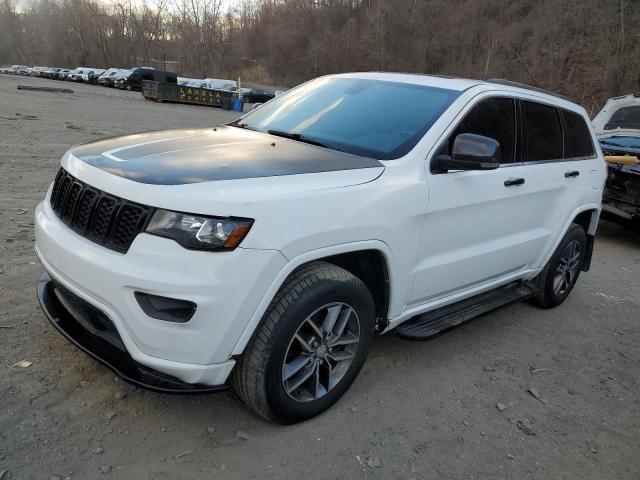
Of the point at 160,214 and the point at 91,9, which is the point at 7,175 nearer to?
the point at 160,214

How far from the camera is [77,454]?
8.13 feet

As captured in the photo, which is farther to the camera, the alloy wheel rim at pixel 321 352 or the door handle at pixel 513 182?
the door handle at pixel 513 182

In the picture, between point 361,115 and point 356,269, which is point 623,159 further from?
point 356,269

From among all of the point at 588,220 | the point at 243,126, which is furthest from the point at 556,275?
the point at 243,126

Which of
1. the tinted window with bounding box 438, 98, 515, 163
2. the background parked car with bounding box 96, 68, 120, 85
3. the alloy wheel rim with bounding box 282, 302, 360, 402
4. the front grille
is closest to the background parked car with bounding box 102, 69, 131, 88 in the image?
the background parked car with bounding box 96, 68, 120, 85

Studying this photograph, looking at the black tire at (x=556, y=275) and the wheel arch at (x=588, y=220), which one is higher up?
the wheel arch at (x=588, y=220)

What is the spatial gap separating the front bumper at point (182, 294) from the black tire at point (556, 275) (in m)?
3.15

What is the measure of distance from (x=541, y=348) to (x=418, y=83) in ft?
7.46

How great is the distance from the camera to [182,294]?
224 cm

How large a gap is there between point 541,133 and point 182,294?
10.5ft

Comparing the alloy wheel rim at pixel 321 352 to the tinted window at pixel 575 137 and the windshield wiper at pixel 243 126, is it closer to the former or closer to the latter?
the windshield wiper at pixel 243 126

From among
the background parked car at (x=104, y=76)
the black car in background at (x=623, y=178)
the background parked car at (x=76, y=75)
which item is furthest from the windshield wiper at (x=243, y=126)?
the background parked car at (x=76, y=75)

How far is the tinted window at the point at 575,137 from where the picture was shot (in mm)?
4520

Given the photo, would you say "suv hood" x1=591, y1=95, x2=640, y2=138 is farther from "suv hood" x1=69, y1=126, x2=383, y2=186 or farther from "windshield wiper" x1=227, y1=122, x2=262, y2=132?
"suv hood" x1=69, y1=126, x2=383, y2=186
